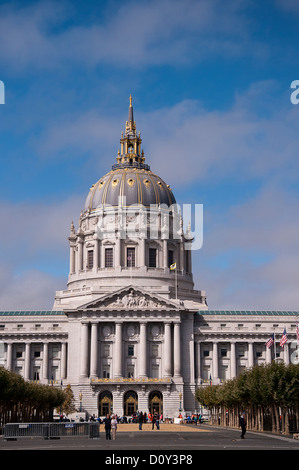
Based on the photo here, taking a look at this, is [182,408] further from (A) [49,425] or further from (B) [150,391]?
(A) [49,425]

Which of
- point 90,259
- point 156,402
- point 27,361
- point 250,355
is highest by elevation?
point 90,259

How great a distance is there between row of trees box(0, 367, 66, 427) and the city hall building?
20.5m

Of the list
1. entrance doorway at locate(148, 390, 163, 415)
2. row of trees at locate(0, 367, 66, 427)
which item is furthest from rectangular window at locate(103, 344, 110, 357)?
row of trees at locate(0, 367, 66, 427)

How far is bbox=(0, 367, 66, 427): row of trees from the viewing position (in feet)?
291

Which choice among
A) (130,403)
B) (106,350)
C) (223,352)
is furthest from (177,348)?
(106,350)

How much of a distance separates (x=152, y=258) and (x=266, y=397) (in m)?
86.1

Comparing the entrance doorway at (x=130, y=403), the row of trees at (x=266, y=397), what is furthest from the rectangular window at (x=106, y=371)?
the row of trees at (x=266, y=397)

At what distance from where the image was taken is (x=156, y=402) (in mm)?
139750

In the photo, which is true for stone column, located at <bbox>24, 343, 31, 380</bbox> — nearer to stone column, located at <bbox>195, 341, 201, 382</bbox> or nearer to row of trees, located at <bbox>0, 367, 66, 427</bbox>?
row of trees, located at <bbox>0, 367, 66, 427</bbox>

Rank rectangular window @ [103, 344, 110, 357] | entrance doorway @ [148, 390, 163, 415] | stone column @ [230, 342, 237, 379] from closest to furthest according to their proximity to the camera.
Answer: entrance doorway @ [148, 390, 163, 415] → rectangular window @ [103, 344, 110, 357] → stone column @ [230, 342, 237, 379]

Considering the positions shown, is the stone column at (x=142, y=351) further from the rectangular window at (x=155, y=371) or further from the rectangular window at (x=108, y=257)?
the rectangular window at (x=108, y=257)

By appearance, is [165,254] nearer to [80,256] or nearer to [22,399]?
[80,256]

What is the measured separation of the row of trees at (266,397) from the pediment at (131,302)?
123 feet
